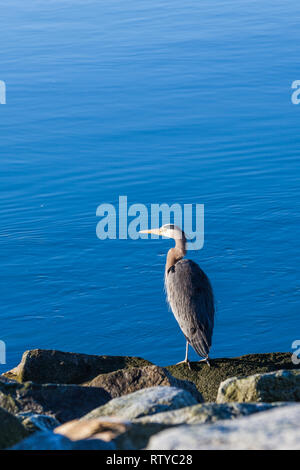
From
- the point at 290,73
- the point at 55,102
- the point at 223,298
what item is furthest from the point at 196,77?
the point at 223,298

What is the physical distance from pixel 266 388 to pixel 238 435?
6.51ft

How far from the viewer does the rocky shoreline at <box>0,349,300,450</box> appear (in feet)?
13.3

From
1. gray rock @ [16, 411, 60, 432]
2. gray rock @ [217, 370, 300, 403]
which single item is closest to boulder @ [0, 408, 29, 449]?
gray rock @ [16, 411, 60, 432]


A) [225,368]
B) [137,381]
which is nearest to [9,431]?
[137,381]

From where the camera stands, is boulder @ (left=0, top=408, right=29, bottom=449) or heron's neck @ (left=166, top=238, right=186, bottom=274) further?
heron's neck @ (left=166, top=238, right=186, bottom=274)

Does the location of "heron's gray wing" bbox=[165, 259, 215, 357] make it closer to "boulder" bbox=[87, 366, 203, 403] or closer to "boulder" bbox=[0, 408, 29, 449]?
"boulder" bbox=[87, 366, 203, 403]

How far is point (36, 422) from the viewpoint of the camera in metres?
5.21

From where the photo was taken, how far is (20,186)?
1736 centimetres

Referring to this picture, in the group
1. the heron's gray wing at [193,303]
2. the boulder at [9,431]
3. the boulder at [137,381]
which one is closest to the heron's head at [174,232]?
the heron's gray wing at [193,303]

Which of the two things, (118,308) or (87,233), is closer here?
(118,308)

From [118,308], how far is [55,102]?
11050mm

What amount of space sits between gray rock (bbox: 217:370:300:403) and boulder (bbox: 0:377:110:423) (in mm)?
1287

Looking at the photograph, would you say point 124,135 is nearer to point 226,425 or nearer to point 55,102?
point 55,102

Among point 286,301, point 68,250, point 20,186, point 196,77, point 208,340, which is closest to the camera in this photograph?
point 208,340
